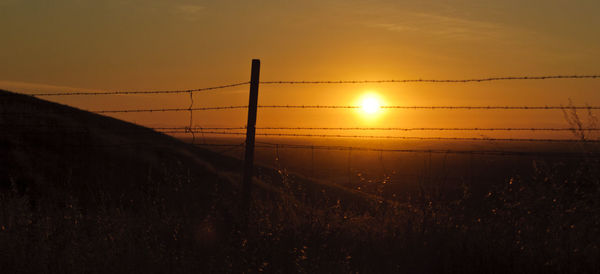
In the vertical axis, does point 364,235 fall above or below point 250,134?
below

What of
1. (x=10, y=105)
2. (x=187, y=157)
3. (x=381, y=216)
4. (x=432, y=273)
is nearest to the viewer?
(x=432, y=273)

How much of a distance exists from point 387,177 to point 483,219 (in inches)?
44.2

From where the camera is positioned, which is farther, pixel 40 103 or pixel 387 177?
pixel 40 103

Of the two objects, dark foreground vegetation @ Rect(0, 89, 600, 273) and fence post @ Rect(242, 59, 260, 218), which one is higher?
fence post @ Rect(242, 59, 260, 218)

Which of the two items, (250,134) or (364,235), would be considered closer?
(364,235)

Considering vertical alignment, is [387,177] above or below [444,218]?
above

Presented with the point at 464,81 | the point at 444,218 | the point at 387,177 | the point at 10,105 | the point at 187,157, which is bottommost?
the point at 444,218

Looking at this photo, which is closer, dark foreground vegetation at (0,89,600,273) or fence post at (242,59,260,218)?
dark foreground vegetation at (0,89,600,273)

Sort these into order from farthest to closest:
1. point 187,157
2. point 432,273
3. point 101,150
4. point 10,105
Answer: point 187,157
point 10,105
point 101,150
point 432,273

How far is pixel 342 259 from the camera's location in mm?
4672

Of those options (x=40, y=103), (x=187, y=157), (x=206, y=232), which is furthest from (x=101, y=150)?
Result: (x=206, y=232)

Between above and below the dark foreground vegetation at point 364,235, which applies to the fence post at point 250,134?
above

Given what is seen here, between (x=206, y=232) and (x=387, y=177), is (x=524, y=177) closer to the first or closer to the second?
(x=387, y=177)

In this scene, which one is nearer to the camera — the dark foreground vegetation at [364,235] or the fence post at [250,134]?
the dark foreground vegetation at [364,235]
